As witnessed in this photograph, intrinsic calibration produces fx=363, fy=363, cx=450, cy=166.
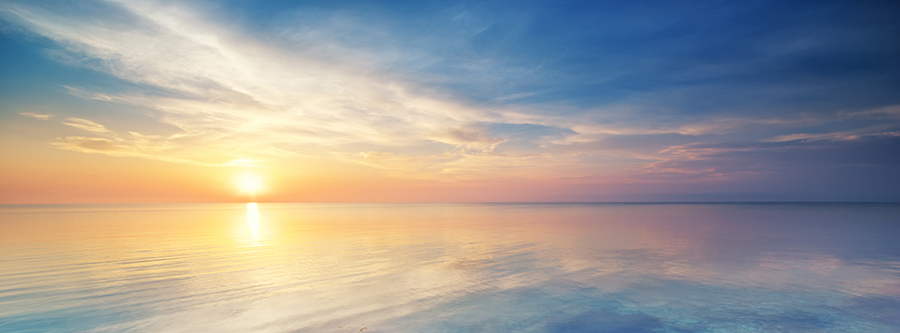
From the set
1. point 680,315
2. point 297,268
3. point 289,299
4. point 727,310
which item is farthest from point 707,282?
point 297,268

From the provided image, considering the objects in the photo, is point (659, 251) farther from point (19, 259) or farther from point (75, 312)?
point (19, 259)

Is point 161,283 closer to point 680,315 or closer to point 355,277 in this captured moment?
point 355,277

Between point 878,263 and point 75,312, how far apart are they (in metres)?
29.9

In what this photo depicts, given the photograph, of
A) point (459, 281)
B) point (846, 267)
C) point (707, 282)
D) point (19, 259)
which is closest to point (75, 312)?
point (459, 281)

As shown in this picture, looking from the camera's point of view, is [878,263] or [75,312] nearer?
[75,312]

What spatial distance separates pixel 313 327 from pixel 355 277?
5.04 m

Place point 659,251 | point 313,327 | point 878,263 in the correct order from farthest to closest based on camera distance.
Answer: point 659,251
point 878,263
point 313,327

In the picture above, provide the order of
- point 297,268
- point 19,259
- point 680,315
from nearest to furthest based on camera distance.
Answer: point 680,315 → point 297,268 → point 19,259

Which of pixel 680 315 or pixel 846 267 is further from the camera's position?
pixel 846 267

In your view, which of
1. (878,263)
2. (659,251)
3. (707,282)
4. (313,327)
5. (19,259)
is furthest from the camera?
(659,251)

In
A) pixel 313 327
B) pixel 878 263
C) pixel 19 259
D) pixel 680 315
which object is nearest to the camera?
pixel 313 327

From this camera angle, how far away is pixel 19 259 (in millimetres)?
17469

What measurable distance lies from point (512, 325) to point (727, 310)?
5993mm

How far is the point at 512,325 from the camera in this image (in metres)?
8.52
